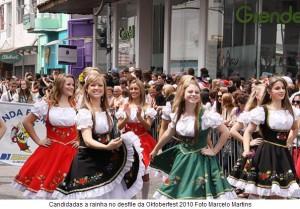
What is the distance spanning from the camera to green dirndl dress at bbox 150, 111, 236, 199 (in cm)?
635

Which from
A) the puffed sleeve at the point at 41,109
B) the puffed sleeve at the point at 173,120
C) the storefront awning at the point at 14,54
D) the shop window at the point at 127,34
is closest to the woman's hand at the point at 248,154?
the puffed sleeve at the point at 173,120

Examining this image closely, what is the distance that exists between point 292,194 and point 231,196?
1072mm

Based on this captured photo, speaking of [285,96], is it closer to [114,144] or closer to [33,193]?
[114,144]

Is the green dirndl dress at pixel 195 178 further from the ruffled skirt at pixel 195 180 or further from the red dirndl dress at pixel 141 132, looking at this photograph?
the red dirndl dress at pixel 141 132

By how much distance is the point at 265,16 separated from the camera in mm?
16891

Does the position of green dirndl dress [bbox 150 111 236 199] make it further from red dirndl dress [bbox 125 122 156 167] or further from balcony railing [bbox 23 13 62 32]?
balcony railing [bbox 23 13 62 32]

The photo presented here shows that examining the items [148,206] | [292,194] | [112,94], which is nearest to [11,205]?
[148,206]

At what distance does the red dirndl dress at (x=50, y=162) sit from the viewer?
25.3 feet

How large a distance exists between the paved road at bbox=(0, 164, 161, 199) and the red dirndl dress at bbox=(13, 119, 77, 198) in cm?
82

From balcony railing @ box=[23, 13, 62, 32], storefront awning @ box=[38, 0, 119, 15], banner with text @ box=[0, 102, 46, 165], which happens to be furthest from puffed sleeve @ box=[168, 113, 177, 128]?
balcony railing @ box=[23, 13, 62, 32]

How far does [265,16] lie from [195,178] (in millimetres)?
11179

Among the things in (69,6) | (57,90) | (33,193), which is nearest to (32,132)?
(57,90)

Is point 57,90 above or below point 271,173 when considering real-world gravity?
above

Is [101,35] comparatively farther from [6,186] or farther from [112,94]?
[6,186]
